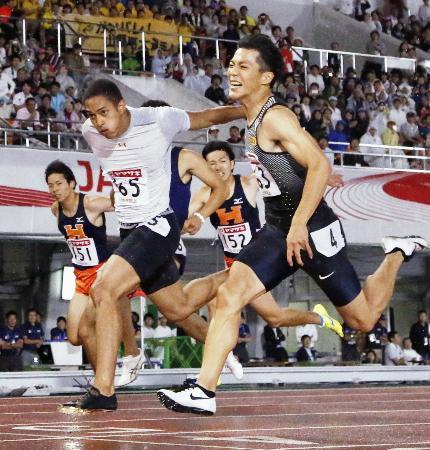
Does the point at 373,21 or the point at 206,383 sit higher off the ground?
the point at 373,21

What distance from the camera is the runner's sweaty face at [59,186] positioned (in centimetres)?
1116

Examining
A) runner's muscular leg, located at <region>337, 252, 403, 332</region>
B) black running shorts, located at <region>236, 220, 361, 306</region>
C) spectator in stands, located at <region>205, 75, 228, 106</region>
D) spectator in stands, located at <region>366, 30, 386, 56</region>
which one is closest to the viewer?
black running shorts, located at <region>236, 220, 361, 306</region>

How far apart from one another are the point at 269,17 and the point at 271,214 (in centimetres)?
2050

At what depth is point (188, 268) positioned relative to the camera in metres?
23.6

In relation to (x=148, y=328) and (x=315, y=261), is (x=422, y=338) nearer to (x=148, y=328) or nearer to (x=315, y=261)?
(x=148, y=328)

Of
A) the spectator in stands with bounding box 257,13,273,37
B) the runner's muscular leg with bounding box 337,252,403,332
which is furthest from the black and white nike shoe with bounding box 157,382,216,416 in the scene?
the spectator in stands with bounding box 257,13,273,37

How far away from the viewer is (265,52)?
23.9 feet

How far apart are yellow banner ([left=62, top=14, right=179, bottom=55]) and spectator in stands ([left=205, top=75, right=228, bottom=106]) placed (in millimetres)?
1270

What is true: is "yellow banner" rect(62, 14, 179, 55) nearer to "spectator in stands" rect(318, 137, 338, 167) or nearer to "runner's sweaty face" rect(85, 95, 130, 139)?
"spectator in stands" rect(318, 137, 338, 167)

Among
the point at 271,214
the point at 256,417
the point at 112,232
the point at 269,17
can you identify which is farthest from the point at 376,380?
the point at 269,17

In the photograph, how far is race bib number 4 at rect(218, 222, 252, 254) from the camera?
39.6 feet

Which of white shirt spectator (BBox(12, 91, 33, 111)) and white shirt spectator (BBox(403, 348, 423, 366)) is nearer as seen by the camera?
white shirt spectator (BBox(12, 91, 33, 111))

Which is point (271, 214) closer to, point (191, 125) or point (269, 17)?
point (191, 125)

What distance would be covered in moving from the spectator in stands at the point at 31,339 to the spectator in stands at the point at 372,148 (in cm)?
743
